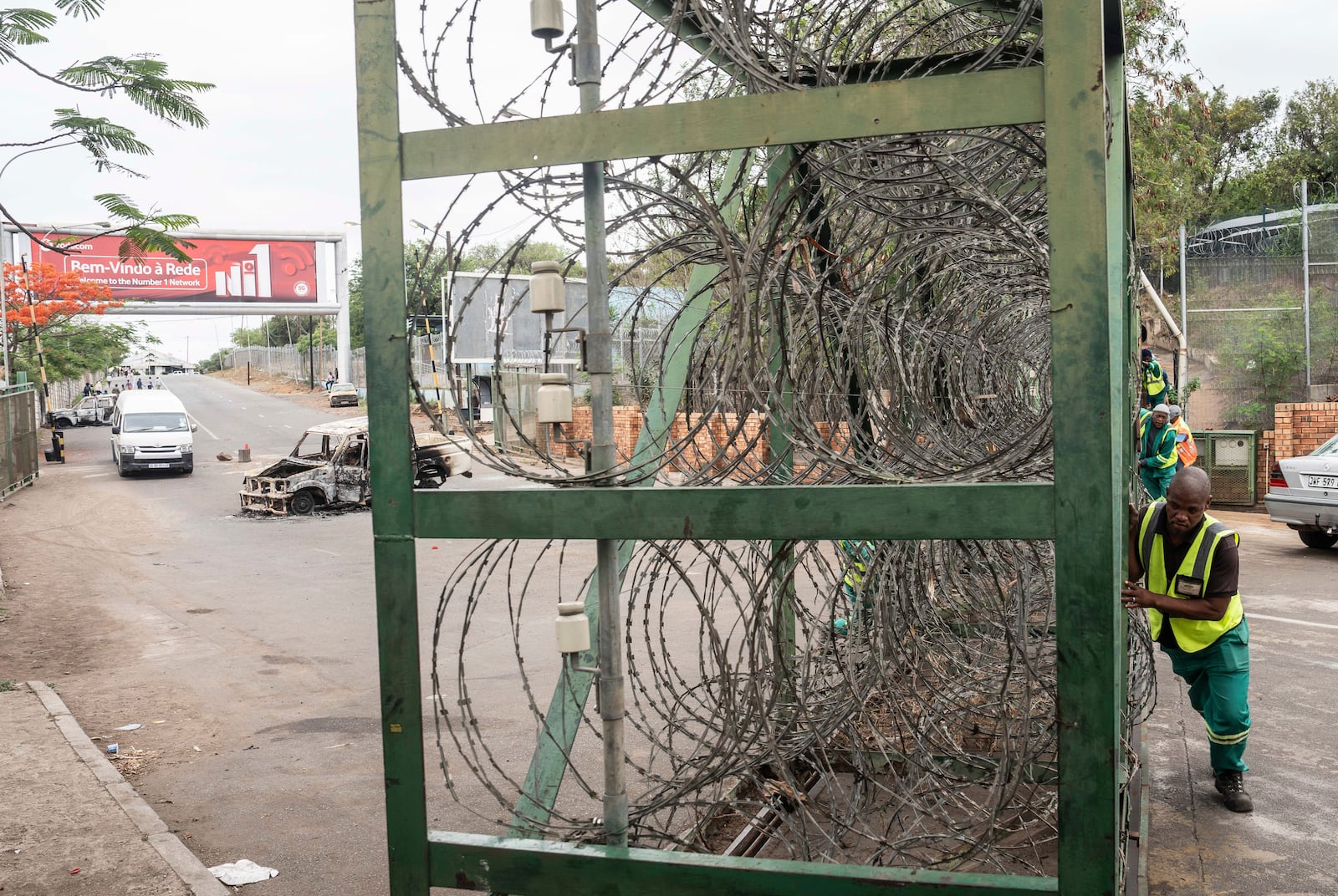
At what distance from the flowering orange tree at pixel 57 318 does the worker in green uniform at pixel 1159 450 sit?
27624mm

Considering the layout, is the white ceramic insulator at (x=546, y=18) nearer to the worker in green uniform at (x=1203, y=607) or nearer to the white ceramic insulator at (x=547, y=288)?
the white ceramic insulator at (x=547, y=288)

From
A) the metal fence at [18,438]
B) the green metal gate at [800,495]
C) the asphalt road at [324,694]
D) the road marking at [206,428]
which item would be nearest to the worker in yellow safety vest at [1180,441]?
the asphalt road at [324,694]

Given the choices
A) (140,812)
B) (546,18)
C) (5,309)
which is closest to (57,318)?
(5,309)

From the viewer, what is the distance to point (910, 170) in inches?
177

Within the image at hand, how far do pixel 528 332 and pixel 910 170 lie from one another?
28.0 meters

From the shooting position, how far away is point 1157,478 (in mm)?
10703

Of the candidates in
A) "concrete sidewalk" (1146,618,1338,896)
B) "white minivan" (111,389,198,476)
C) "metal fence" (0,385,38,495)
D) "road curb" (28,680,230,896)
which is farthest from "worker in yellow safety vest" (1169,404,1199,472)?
"white minivan" (111,389,198,476)

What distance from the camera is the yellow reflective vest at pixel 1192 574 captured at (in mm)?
4836

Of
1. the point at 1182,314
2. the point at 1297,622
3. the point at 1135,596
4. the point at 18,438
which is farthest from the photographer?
the point at 18,438

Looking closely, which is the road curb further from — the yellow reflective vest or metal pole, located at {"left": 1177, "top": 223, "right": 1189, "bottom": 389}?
metal pole, located at {"left": 1177, "top": 223, "right": 1189, "bottom": 389}

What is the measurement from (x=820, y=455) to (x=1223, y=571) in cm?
279

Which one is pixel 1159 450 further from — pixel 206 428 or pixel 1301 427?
pixel 206 428

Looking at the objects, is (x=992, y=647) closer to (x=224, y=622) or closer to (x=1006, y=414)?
(x=1006, y=414)

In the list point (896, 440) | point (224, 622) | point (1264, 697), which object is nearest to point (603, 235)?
point (896, 440)
